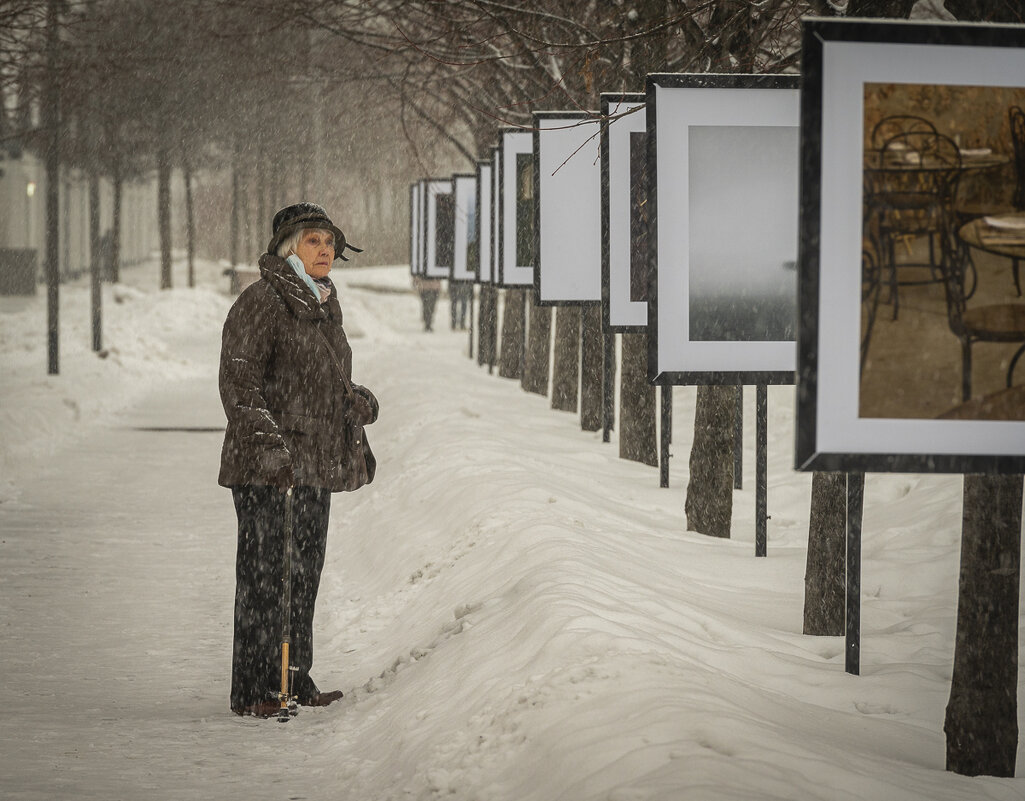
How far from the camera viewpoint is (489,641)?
5.70 metres

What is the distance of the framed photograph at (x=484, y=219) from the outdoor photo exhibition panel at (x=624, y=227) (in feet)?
27.9

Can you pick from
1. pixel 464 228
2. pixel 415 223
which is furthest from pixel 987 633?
pixel 415 223

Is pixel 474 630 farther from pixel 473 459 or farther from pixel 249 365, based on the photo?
pixel 473 459

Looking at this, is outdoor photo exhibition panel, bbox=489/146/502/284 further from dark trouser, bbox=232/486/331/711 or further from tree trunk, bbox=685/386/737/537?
dark trouser, bbox=232/486/331/711

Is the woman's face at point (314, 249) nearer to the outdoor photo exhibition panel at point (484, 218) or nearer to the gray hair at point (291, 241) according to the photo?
the gray hair at point (291, 241)

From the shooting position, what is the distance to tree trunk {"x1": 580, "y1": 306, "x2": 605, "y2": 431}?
14070 millimetres

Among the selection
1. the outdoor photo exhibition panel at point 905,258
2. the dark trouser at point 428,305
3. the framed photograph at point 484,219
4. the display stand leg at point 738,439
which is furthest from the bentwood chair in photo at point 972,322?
the dark trouser at point 428,305

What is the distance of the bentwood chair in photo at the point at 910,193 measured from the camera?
13.6 ft

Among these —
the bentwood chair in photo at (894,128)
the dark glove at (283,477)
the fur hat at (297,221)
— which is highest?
the bentwood chair in photo at (894,128)

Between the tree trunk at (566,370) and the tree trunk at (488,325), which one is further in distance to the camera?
the tree trunk at (488,325)

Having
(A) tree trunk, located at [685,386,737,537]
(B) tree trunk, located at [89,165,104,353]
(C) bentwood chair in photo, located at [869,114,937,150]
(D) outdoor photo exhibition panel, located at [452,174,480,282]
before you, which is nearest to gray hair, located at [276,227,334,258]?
(C) bentwood chair in photo, located at [869,114,937,150]

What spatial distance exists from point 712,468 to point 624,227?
2010 millimetres

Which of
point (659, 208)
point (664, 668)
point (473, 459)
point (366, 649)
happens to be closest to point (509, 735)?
point (664, 668)

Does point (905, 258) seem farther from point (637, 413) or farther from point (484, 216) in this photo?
point (484, 216)
